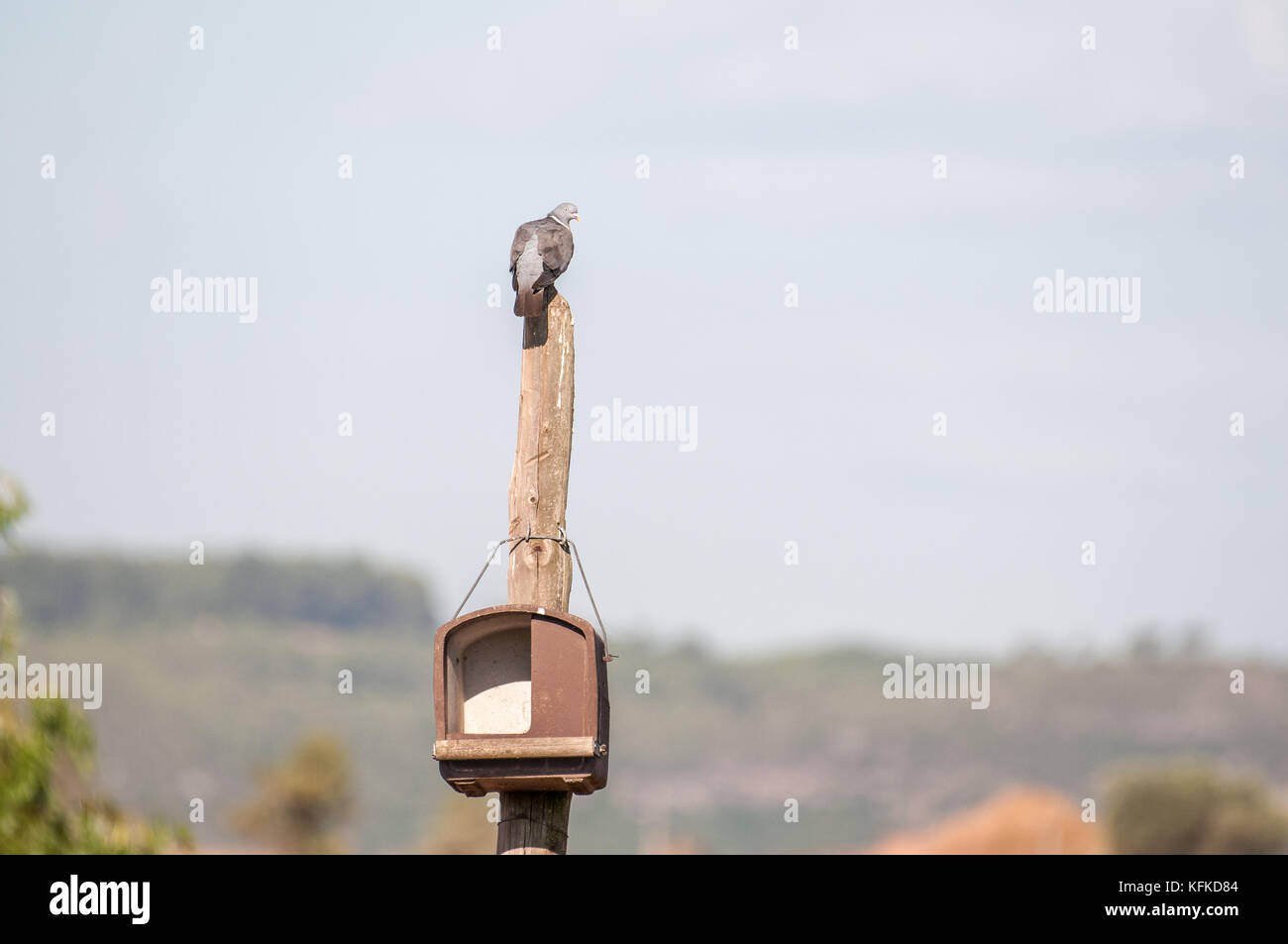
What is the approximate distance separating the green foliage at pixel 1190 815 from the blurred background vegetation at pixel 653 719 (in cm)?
429

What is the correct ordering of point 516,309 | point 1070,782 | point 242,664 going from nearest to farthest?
point 516,309 < point 1070,782 < point 242,664

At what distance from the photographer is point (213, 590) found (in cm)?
16088

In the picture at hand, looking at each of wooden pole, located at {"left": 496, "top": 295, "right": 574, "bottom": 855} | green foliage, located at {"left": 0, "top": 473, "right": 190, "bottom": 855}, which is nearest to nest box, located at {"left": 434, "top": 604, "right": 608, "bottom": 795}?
wooden pole, located at {"left": 496, "top": 295, "right": 574, "bottom": 855}

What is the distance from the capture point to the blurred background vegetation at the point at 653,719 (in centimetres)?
11700

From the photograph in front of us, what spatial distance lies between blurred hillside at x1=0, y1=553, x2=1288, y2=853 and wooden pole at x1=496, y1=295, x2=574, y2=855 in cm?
10460

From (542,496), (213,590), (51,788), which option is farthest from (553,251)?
(213,590)

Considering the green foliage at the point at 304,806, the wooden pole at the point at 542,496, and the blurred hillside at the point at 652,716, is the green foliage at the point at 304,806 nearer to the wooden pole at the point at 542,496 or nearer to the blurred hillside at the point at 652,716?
the blurred hillside at the point at 652,716

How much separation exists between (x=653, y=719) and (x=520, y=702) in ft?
455

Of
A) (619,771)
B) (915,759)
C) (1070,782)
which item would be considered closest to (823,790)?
(915,759)

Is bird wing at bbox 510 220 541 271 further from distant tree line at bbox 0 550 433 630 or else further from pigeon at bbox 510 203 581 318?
distant tree line at bbox 0 550 433 630
